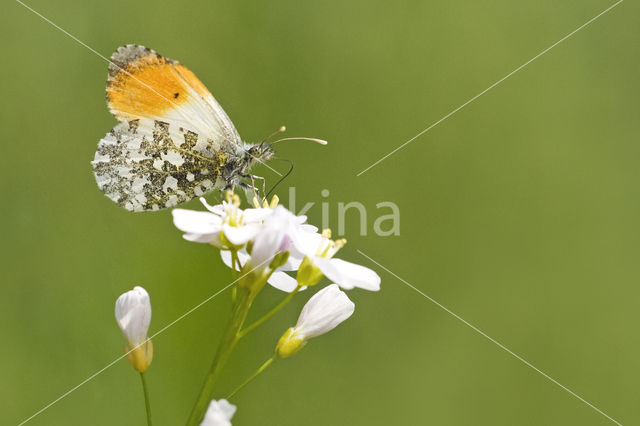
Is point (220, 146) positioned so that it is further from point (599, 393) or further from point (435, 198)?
point (599, 393)

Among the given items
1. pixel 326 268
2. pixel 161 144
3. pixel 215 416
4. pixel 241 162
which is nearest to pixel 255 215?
pixel 326 268

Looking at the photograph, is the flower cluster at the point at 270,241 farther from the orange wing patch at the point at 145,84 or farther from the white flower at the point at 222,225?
the orange wing patch at the point at 145,84

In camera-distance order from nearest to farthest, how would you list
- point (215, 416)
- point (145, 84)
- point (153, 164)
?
1. point (215, 416)
2. point (145, 84)
3. point (153, 164)

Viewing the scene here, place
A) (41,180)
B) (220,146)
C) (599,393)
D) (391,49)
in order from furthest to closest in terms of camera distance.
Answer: (391,49) < (599,393) < (41,180) < (220,146)

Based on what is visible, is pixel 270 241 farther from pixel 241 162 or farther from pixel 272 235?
pixel 241 162

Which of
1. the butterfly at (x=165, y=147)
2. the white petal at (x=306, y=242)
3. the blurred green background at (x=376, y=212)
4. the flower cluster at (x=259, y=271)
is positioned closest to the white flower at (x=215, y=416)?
the flower cluster at (x=259, y=271)

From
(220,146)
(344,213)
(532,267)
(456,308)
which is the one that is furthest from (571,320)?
(220,146)
